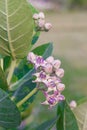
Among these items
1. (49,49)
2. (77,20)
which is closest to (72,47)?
(77,20)

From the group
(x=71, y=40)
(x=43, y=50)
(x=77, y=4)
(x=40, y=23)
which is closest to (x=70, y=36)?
(x=71, y=40)

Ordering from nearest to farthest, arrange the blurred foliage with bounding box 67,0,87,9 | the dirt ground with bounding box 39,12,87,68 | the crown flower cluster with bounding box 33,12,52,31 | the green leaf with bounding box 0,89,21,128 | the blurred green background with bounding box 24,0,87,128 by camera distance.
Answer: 1. the green leaf with bounding box 0,89,21,128
2. the crown flower cluster with bounding box 33,12,52,31
3. the blurred green background with bounding box 24,0,87,128
4. the dirt ground with bounding box 39,12,87,68
5. the blurred foliage with bounding box 67,0,87,9

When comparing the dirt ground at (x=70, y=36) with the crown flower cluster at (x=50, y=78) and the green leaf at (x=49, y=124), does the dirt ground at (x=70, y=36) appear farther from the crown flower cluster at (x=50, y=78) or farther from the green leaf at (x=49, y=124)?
the crown flower cluster at (x=50, y=78)

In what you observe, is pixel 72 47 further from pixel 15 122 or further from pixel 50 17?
pixel 15 122

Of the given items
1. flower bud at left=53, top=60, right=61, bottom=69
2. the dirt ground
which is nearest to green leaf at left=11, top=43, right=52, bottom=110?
flower bud at left=53, top=60, right=61, bottom=69

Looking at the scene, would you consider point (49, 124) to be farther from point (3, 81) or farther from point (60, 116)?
point (3, 81)

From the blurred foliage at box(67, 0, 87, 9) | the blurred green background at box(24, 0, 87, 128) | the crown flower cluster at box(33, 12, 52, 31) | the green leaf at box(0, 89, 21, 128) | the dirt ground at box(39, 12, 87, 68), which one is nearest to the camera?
the green leaf at box(0, 89, 21, 128)

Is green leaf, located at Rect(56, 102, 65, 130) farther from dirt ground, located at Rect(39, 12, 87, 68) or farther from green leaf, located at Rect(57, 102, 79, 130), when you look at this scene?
dirt ground, located at Rect(39, 12, 87, 68)
